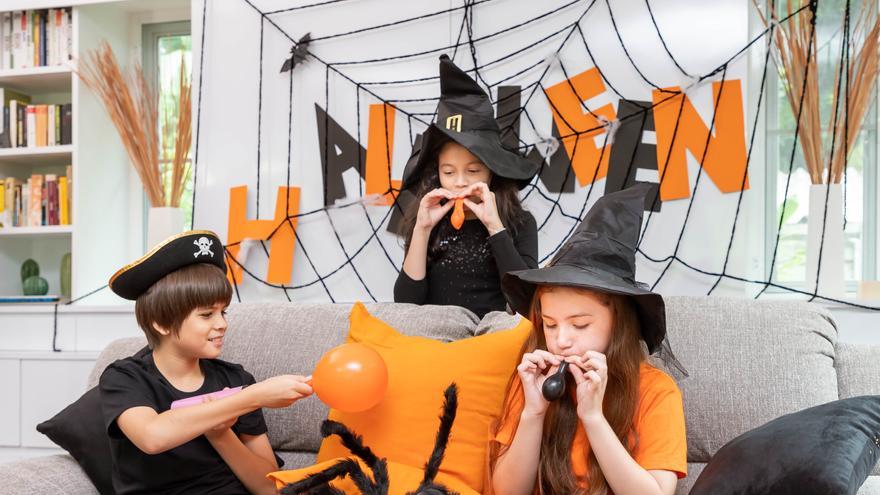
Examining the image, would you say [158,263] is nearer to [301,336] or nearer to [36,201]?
[301,336]

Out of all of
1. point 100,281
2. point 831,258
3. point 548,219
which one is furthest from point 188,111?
point 831,258

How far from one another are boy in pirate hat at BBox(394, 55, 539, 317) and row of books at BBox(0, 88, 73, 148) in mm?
1940

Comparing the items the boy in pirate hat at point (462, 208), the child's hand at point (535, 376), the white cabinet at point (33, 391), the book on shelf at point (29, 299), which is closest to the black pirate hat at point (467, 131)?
the boy in pirate hat at point (462, 208)

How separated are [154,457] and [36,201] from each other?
2.24 m

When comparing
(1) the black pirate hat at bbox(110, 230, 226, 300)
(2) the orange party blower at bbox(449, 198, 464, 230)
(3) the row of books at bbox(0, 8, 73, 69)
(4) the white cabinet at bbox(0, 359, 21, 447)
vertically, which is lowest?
(4) the white cabinet at bbox(0, 359, 21, 447)

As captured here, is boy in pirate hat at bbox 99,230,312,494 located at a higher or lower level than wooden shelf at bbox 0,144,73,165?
lower

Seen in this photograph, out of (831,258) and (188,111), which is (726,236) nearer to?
(831,258)

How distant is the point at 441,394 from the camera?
5.28ft

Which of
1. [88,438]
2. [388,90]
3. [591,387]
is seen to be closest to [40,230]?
[388,90]

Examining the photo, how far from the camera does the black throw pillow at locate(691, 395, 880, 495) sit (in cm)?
110

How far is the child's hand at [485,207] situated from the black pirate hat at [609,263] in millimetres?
472

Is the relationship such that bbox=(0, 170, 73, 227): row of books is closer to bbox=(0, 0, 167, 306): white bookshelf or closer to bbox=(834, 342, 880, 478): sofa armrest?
bbox=(0, 0, 167, 306): white bookshelf

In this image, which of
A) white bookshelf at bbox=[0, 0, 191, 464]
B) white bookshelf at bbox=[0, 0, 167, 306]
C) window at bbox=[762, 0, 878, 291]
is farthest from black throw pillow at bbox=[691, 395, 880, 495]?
white bookshelf at bbox=[0, 0, 167, 306]

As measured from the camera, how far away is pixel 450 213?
7.06 ft
